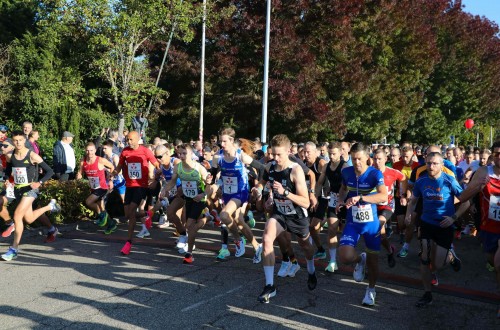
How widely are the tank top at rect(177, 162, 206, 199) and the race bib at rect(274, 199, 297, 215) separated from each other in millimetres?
2027

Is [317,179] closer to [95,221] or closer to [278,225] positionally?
[278,225]

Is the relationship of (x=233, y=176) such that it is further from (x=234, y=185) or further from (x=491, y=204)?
(x=491, y=204)

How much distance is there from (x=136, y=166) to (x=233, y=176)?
1.93m

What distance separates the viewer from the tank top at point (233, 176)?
25.6 ft

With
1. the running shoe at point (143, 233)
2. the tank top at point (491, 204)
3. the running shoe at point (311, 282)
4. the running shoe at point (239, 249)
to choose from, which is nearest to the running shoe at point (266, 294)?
the running shoe at point (311, 282)

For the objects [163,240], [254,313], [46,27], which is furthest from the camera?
[46,27]

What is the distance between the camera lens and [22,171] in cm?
843

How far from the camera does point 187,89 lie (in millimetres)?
24859

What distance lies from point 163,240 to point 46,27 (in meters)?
12.4

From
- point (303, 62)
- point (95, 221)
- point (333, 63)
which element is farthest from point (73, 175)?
point (333, 63)

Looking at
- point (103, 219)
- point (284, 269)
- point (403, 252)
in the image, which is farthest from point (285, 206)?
point (103, 219)

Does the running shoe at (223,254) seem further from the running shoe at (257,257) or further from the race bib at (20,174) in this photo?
the race bib at (20,174)

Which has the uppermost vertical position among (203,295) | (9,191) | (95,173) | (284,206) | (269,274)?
(95,173)

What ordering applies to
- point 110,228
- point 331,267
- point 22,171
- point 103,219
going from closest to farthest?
point 331,267 → point 22,171 → point 110,228 → point 103,219
